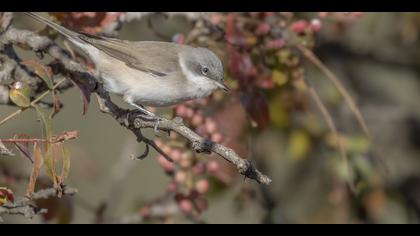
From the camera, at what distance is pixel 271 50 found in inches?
137

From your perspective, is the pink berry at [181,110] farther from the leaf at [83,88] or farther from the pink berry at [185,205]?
the leaf at [83,88]

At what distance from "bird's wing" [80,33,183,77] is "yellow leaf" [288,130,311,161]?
1.40 meters

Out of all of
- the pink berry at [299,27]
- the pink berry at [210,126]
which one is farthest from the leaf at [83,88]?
the pink berry at [299,27]

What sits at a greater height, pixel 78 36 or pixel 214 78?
pixel 78 36

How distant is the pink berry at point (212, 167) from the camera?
3.65 metres

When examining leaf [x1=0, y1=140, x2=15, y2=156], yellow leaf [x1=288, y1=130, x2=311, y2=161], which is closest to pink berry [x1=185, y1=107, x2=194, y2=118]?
leaf [x1=0, y1=140, x2=15, y2=156]

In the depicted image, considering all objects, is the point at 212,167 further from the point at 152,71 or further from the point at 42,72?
the point at 42,72

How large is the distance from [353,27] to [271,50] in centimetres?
191

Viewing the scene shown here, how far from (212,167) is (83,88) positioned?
102 centimetres

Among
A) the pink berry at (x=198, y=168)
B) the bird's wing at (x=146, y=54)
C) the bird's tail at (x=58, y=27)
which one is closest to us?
the bird's tail at (x=58, y=27)

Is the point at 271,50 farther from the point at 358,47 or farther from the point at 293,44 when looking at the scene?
the point at 358,47

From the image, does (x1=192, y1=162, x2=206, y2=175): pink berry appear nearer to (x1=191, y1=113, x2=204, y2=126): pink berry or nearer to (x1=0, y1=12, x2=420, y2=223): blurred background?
(x1=0, y1=12, x2=420, y2=223): blurred background

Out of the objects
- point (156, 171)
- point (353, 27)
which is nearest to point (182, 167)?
point (353, 27)

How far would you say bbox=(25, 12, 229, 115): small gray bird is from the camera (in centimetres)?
351
